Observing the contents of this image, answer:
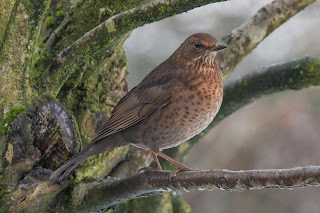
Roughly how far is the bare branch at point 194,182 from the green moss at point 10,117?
2.26ft

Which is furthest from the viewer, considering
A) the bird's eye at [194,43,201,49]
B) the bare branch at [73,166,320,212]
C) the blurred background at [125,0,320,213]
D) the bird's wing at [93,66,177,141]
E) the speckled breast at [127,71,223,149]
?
the blurred background at [125,0,320,213]

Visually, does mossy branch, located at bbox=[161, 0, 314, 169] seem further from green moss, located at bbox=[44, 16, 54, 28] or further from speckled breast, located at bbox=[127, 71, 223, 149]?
green moss, located at bbox=[44, 16, 54, 28]

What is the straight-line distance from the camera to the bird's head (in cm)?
366

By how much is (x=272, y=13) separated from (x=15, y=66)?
7.89ft

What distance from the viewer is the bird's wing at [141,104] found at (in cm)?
358

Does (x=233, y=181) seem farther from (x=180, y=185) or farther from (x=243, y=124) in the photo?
(x=243, y=124)

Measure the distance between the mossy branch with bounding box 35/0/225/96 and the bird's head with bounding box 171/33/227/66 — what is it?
52 cm

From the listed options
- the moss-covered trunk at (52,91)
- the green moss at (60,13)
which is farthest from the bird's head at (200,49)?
the green moss at (60,13)

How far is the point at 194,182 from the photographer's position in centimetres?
293

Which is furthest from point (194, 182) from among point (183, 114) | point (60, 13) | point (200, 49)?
point (60, 13)

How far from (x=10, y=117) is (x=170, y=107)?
1.10 meters

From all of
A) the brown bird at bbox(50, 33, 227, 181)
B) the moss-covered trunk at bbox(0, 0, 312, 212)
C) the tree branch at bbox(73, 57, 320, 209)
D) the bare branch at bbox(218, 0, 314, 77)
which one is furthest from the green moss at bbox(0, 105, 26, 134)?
the bare branch at bbox(218, 0, 314, 77)

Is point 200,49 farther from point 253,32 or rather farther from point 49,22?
point 49,22

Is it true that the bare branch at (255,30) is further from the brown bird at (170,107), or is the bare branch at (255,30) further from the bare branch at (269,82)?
the brown bird at (170,107)
